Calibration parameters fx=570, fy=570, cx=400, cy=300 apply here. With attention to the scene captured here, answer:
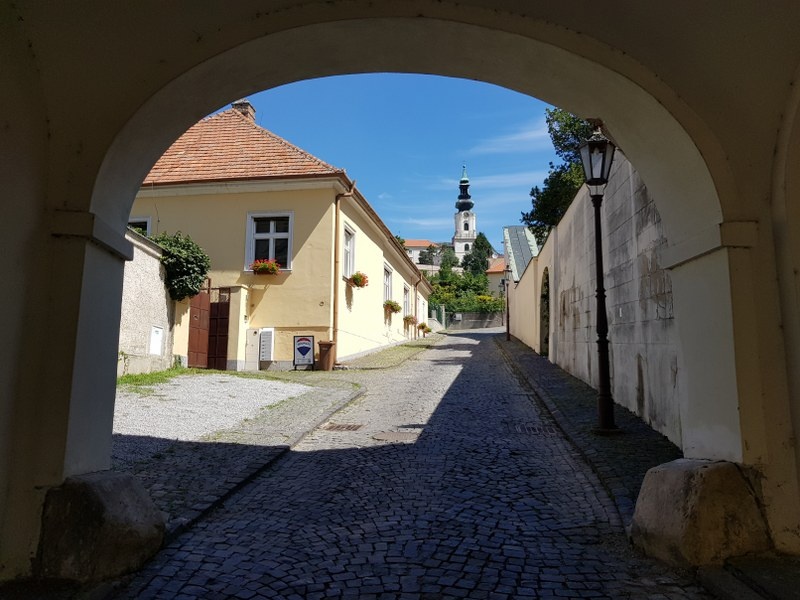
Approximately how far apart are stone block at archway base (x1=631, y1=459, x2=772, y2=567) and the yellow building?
Answer: 11817 millimetres

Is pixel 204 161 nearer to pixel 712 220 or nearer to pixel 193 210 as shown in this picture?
pixel 193 210

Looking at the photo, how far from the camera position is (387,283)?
75.9 ft

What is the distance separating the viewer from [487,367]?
1502 cm

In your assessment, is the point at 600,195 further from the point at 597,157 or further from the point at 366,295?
the point at 366,295

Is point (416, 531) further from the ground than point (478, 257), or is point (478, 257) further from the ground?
point (478, 257)

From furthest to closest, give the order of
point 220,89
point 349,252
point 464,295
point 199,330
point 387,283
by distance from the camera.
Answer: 1. point 464,295
2. point 387,283
3. point 349,252
4. point 199,330
5. point 220,89

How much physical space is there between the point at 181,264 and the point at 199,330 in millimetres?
2239

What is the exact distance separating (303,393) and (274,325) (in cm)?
499

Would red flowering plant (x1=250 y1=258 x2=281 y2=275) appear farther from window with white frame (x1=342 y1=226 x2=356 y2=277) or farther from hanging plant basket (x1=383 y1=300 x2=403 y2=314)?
hanging plant basket (x1=383 y1=300 x2=403 y2=314)

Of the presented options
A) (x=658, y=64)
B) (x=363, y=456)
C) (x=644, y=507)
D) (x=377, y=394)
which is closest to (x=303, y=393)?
(x=377, y=394)

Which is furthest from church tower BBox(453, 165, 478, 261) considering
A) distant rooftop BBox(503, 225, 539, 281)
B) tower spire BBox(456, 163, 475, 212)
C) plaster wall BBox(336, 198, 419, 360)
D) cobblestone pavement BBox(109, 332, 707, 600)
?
cobblestone pavement BBox(109, 332, 707, 600)

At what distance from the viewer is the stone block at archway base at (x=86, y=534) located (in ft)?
9.48

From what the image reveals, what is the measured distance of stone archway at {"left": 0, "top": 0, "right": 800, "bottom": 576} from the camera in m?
3.01

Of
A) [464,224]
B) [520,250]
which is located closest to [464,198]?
[464,224]
